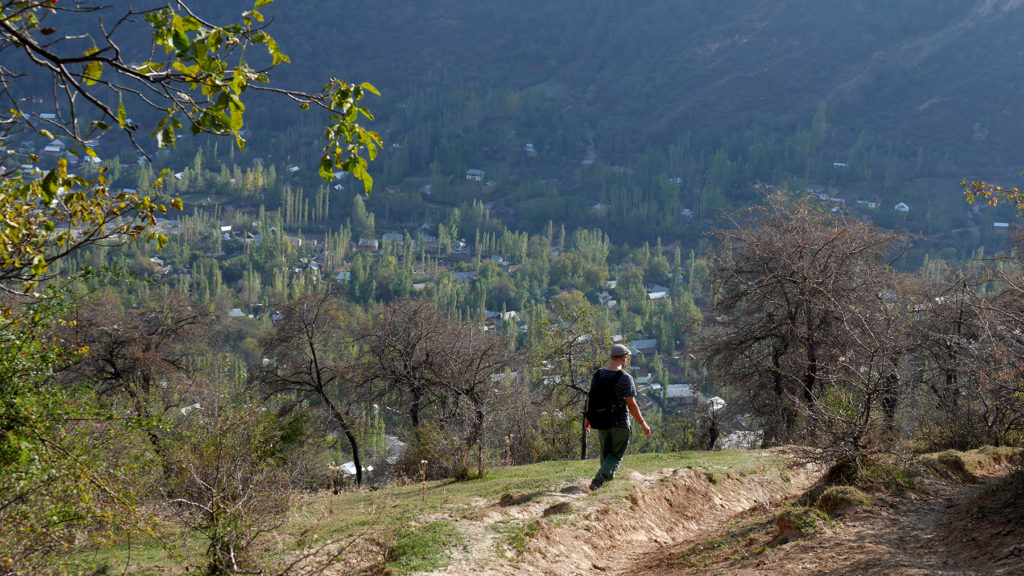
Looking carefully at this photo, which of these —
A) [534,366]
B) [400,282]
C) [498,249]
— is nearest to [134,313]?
[534,366]

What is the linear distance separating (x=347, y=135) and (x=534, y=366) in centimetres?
1821

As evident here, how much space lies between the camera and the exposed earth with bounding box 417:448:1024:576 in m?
5.38

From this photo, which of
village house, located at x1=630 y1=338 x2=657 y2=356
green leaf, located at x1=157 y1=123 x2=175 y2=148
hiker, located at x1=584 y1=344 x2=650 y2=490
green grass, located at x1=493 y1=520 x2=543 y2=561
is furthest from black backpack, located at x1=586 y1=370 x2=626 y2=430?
village house, located at x1=630 y1=338 x2=657 y2=356

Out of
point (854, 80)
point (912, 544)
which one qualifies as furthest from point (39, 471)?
point (854, 80)

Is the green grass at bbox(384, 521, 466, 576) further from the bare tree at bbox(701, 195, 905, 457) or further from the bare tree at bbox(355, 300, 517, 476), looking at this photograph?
the bare tree at bbox(355, 300, 517, 476)

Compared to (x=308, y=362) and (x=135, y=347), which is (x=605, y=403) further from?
(x=135, y=347)

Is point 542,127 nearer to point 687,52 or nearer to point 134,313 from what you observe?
point 687,52

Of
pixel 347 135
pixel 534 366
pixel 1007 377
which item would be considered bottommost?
pixel 534 366

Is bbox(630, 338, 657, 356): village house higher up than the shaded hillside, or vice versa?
the shaded hillside

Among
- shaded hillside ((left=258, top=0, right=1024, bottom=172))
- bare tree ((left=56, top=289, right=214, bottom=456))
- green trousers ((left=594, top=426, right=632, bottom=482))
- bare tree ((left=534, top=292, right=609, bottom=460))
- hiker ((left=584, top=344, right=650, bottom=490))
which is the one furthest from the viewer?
shaded hillside ((left=258, top=0, right=1024, bottom=172))

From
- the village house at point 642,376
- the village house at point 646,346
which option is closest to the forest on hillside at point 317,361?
the village house at point 642,376

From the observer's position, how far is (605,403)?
8.14 meters

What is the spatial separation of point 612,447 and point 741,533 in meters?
1.98

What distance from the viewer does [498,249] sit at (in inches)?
4818
